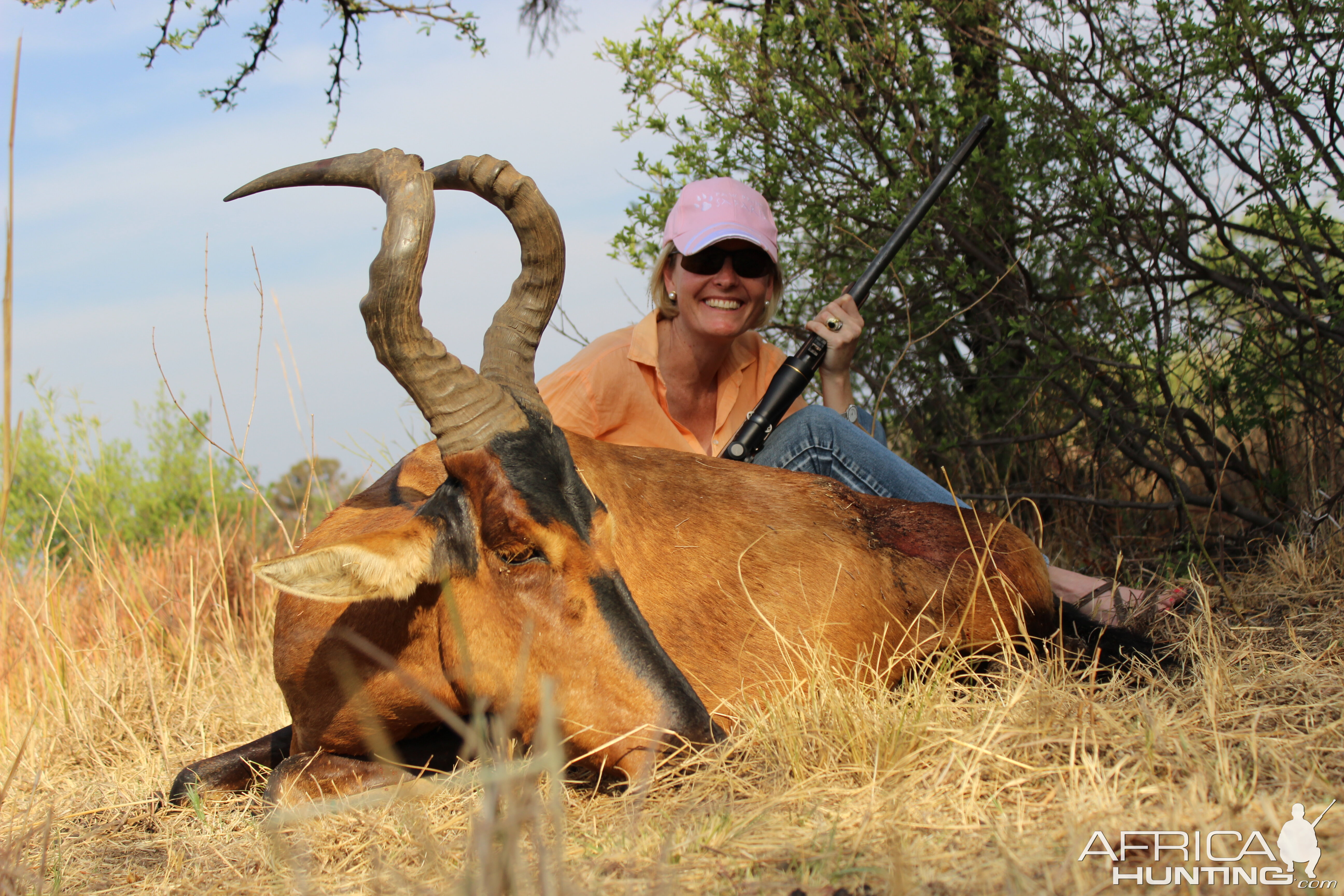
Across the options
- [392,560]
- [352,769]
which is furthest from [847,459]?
[352,769]

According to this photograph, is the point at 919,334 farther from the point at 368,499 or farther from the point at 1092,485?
the point at 368,499

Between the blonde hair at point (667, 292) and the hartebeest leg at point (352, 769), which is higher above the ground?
the blonde hair at point (667, 292)

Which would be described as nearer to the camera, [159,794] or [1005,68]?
[159,794]

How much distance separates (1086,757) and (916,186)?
4.23 meters

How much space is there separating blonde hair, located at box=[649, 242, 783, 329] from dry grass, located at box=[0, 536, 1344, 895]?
228 centimetres

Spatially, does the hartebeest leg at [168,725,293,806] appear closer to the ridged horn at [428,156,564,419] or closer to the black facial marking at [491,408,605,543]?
the black facial marking at [491,408,605,543]

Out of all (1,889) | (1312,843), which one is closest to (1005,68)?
(1312,843)

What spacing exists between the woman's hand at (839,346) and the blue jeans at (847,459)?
0.64m

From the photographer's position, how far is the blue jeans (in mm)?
4359

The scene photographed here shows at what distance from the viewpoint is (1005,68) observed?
557cm

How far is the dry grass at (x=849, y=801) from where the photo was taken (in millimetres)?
1904

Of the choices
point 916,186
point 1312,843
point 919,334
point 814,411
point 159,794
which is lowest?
point 159,794

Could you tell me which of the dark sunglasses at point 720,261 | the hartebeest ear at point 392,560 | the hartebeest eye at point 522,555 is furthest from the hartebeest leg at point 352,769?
the dark sunglasses at point 720,261

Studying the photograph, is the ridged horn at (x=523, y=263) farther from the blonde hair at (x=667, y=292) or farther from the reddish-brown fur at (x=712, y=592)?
the blonde hair at (x=667, y=292)
